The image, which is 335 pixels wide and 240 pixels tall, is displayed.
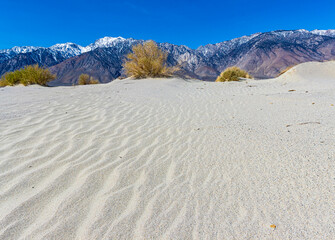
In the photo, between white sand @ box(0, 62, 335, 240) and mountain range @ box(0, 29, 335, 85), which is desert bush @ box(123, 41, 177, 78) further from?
mountain range @ box(0, 29, 335, 85)

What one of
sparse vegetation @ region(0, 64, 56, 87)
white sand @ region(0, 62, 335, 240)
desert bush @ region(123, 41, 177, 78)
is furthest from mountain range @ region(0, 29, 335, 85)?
white sand @ region(0, 62, 335, 240)

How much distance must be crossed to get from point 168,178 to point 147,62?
33.9ft

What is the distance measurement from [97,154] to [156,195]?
104 centimetres

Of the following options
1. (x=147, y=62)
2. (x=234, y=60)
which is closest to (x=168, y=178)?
(x=147, y=62)

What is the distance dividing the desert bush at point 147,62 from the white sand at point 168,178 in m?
8.46

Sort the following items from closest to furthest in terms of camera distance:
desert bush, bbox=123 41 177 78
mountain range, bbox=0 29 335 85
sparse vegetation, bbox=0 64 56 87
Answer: desert bush, bbox=123 41 177 78 < sparse vegetation, bbox=0 64 56 87 < mountain range, bbox=0 29 335 85

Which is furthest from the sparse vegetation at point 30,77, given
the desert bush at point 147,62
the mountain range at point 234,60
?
the mountain range at point 234,60

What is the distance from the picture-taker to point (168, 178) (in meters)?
1.87

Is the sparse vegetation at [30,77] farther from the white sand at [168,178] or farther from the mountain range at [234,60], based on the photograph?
the mountain range at [234,60]

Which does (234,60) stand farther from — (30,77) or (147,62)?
(30,77)

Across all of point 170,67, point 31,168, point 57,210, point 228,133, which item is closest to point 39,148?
point 31,168

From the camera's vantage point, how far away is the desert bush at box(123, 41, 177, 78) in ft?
37.2

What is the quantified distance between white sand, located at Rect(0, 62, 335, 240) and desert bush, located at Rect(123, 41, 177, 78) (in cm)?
846

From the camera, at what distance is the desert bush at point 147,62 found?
446 inches
